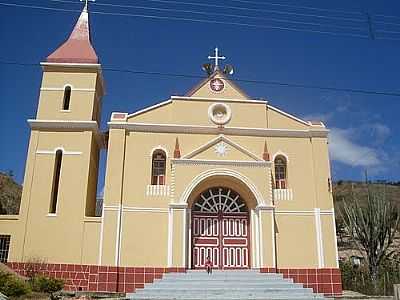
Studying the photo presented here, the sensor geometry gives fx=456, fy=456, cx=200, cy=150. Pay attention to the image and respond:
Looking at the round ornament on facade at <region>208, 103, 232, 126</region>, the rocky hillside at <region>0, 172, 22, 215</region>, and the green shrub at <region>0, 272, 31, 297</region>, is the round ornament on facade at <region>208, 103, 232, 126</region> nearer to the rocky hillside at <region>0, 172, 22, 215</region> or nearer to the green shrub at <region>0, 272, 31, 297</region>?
the green shrub at <region>0, 272, 31, 297</region>

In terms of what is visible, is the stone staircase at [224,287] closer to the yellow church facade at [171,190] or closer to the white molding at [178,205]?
the yellow church facade at [171,190]

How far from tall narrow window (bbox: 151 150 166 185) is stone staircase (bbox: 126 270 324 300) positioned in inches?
171

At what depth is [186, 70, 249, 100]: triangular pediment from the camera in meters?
22.6

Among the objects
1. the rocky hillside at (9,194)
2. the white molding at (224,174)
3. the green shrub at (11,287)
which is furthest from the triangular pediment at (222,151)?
the rocky hillside at (9,194)

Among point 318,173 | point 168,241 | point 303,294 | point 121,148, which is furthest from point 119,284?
point 318,173

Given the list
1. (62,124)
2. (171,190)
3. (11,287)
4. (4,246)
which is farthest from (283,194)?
(4,246)

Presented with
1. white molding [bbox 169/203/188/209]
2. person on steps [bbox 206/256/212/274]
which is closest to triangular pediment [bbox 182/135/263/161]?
white molding [bbox 169/203/188/209]

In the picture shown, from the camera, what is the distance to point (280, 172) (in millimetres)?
21797

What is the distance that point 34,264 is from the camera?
19.1 meters

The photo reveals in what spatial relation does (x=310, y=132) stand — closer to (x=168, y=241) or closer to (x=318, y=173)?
(x=318, y=173)

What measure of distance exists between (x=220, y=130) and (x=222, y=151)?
1.25 meters

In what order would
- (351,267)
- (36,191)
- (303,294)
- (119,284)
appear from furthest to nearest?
(351,267), (36,191), (119,284), (303,294)

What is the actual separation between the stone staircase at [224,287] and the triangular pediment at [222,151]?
5046 mm

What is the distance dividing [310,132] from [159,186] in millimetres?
7737
